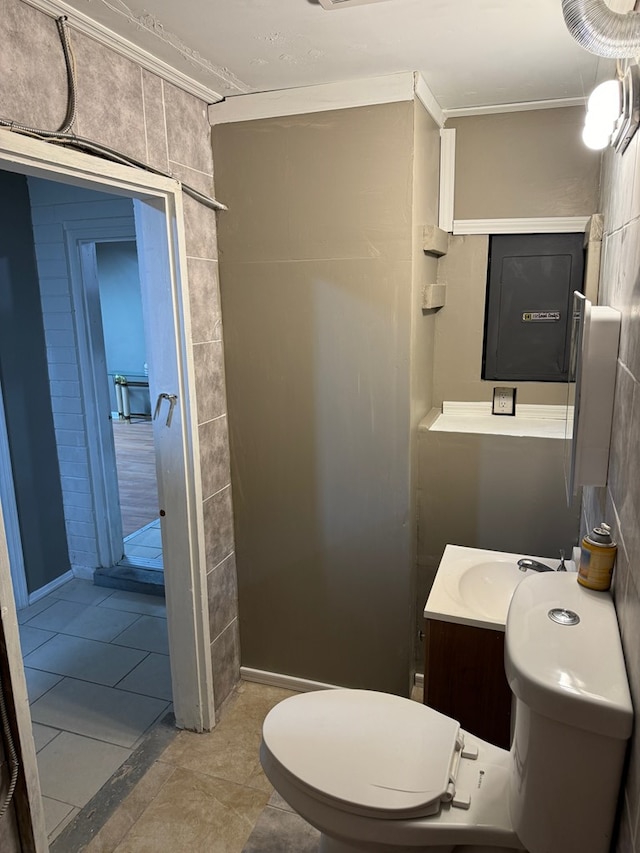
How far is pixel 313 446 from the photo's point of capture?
2.28 metres

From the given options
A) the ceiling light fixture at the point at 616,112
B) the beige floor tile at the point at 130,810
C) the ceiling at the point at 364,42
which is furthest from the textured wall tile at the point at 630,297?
the beige floor tile at the point at 130,810

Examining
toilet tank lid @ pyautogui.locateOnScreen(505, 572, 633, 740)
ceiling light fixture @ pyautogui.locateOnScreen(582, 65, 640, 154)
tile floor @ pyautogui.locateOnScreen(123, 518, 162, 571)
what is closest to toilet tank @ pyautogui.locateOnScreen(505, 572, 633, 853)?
toilet tank lid @ pyautogui.locateOnScreen(505, 572, 633, 740)

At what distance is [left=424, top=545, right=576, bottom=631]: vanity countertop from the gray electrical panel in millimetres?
822

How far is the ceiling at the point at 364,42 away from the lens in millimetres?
1432

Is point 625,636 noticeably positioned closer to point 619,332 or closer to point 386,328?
point 619,332

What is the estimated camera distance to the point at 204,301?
216cm

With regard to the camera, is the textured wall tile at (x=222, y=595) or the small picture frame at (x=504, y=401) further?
the small picture frame at (x=504, y=401)

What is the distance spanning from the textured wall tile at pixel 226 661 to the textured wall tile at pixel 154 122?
1.76m

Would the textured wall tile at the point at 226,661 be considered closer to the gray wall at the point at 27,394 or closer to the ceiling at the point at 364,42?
the gray wall at the point at 27,394

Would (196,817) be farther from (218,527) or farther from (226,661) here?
(218,527)

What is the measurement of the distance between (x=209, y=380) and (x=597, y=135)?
4.74 ft

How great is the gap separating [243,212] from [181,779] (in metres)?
2.04

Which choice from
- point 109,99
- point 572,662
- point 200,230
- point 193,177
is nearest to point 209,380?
point 200,230

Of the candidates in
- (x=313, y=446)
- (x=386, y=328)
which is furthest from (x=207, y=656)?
(x=386, y=328)
